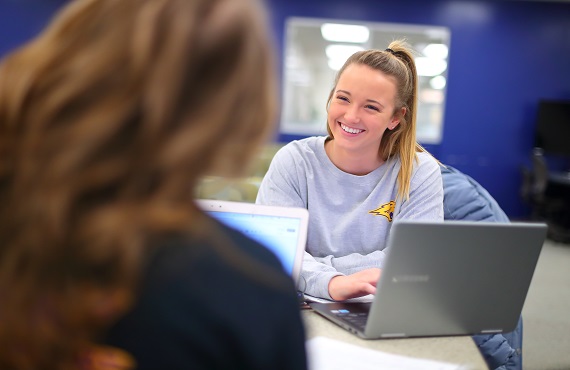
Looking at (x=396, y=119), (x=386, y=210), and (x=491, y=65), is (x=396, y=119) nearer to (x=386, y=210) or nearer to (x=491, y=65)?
(x=386, y=210)

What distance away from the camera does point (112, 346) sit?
1.78ft

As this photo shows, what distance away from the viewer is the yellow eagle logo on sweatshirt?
1679mm

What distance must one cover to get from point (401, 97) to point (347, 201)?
35 centimetres

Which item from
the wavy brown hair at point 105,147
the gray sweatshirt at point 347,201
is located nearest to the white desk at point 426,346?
the gray sweatshirt at point 347,201

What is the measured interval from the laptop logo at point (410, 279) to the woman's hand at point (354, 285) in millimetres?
237

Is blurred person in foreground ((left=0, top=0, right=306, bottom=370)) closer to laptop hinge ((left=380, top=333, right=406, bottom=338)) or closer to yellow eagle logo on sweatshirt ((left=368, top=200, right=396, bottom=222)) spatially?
laptop hinge ((left=380, top=333, right=406, bottom=338))

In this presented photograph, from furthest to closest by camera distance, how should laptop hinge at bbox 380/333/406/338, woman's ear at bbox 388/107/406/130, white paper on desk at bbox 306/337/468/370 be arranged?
woman's ear at bbox 388/107/406/130
laptop hinge at bbox 380/333/406/338
white paper on desk at bbox 306/337/468/370

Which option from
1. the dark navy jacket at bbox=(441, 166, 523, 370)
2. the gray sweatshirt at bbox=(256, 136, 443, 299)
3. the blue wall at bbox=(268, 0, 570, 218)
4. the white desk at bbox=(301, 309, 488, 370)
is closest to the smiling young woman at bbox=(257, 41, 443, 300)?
the gray sweatshirt at bbox=(256, 136, 443, 299)

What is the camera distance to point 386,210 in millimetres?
1688

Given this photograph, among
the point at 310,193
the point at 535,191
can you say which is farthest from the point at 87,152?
the point at 535,191

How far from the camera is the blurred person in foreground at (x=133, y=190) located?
0.50 metres

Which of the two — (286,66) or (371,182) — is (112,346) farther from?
(286,66)

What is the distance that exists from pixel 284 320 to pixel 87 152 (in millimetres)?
233

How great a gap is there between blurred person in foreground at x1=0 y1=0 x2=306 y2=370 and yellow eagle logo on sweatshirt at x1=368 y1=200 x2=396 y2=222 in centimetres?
114
